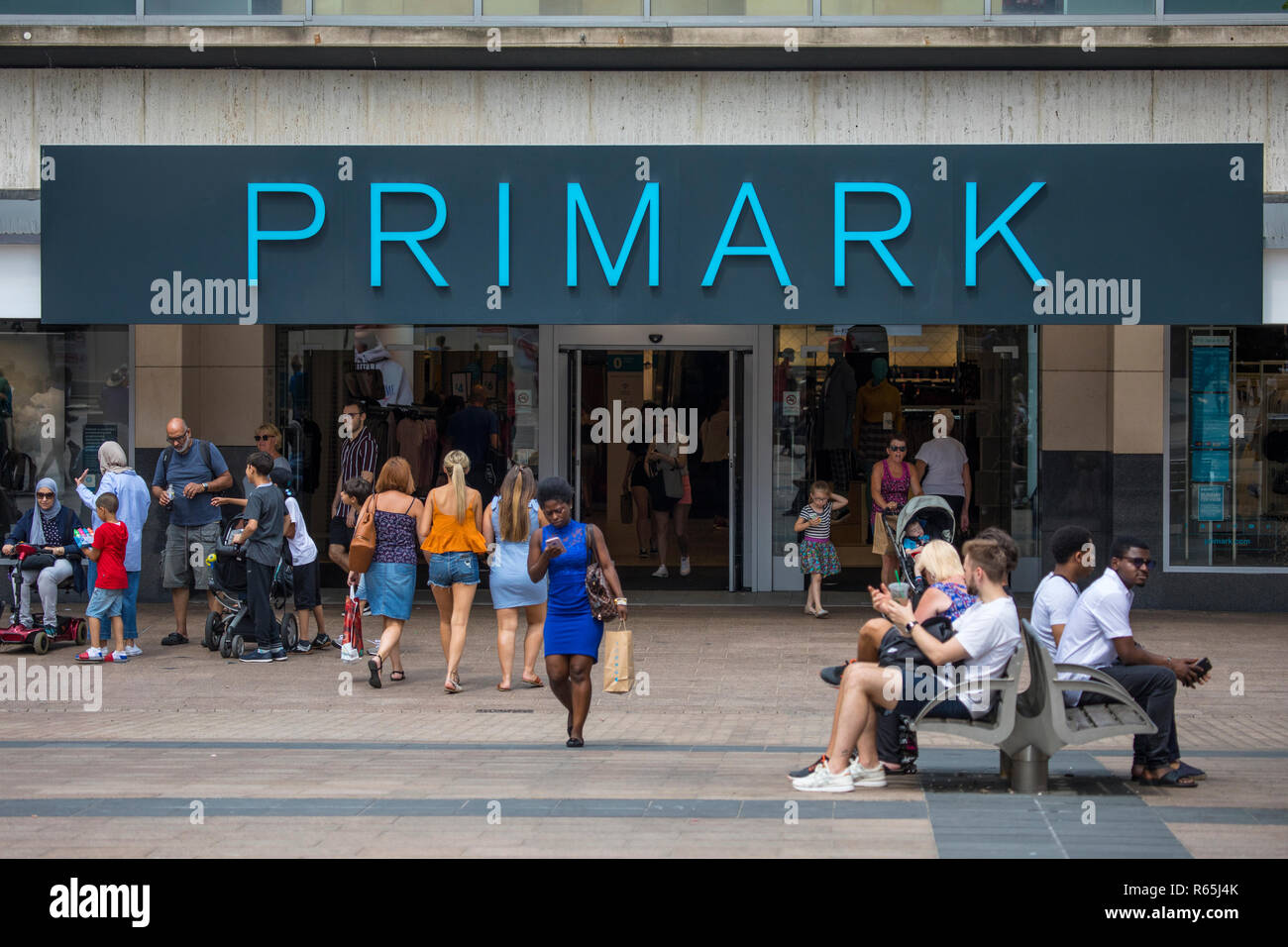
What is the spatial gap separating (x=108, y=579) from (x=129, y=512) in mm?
808

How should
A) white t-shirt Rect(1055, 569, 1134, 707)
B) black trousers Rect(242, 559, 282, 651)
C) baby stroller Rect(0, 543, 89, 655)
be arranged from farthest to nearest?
baby stroller Rect(0, 543, 89, 655) → black trousers Rect(242, 559, 282, 651) → white t-shirt Rect(1055, 569, 1134, 707)

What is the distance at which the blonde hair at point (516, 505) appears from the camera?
1069 centimetres

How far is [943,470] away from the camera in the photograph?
50.3ft

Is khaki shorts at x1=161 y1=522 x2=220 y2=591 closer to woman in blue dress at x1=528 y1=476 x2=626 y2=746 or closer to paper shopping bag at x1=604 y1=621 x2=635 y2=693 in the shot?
woman in blue dress at x1=528 y1=476 x2=626 y2=746

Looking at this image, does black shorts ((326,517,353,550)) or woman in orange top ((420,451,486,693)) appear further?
black shorts ((326,517,353,550))

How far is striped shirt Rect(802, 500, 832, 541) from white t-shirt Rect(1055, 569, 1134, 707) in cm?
681

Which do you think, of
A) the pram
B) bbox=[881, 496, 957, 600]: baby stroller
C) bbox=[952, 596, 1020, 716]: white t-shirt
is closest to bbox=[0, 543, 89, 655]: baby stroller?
the pram

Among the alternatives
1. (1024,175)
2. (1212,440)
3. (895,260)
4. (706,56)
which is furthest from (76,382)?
(1212,440)

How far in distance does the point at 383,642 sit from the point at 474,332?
18.7 feet

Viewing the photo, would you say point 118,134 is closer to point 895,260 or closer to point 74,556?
point 74,556

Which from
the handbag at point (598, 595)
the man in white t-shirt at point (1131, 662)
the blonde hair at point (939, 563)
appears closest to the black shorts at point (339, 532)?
the handbag at point (598, 595)

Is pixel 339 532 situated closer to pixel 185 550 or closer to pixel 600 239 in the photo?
pixel 185 550

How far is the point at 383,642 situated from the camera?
11078 mm

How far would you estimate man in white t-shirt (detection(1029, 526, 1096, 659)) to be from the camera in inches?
301
